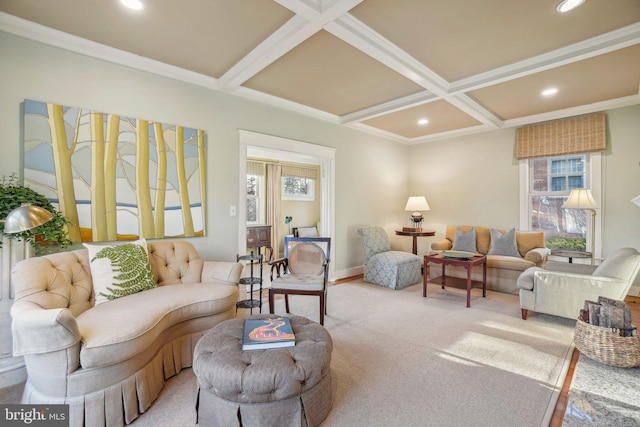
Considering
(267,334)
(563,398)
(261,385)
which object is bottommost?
(563,398)

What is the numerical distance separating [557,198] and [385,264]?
2.85 m

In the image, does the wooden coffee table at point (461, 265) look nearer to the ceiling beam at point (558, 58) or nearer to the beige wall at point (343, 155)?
Answer: the beige wall at point (343, 155)

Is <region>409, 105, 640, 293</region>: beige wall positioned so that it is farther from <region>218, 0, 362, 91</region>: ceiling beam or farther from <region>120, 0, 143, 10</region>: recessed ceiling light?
<region>120, 0, 143, 10</region>: recessed ceiling light

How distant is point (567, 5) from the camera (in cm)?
208

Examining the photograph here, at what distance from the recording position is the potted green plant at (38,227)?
1954 millimetres

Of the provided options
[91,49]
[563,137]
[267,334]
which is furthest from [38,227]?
[563,137]

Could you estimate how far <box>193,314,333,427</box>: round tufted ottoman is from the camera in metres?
1.41

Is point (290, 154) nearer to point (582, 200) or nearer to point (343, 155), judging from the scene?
point (343, 155)

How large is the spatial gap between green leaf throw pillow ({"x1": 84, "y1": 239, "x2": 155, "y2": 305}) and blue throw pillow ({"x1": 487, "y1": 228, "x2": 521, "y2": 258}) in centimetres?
461

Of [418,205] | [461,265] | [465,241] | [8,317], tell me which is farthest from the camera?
[418,205]

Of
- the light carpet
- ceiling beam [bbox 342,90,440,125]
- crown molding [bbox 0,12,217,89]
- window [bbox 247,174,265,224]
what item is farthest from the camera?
window [bbox 247,174,265,224]

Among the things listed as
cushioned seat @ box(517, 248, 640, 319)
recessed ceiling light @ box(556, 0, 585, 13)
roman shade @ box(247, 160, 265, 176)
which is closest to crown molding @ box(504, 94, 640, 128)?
cushioned seat @ box(517, 248, 640, 319)

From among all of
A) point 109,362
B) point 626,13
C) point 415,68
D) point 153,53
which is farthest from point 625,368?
point 153,53

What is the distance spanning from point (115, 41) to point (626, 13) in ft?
13.3
